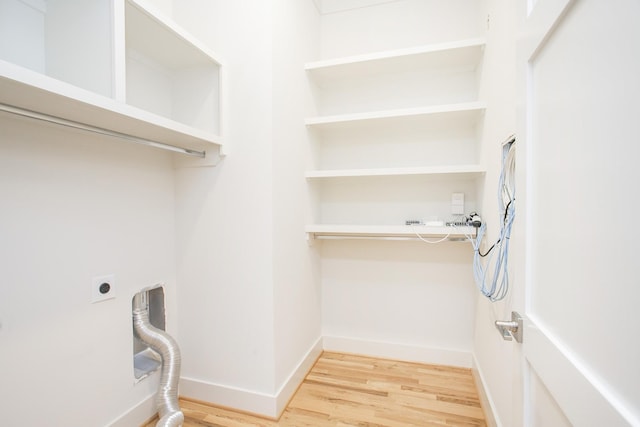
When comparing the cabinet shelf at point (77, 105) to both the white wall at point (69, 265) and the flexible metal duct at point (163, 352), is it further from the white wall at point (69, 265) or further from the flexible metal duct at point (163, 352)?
the flexible metal duct at point (163, 352)

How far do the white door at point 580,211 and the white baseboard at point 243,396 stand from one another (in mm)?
1349

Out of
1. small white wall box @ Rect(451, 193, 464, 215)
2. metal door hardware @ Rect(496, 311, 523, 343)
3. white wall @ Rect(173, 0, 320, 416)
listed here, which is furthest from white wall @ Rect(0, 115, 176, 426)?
small white wall box @ Rect(451, 193, 464, 215)

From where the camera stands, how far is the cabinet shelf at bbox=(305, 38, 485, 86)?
1828 mm

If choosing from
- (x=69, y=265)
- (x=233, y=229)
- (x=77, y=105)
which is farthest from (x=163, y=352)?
(x=77, y=105)

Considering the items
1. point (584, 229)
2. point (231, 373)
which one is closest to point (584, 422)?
point (584, 229)

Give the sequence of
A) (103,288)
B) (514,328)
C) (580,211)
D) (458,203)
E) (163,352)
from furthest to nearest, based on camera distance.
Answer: (458,203) → (163,352) → (103,288) → (514,328) → (580,211)

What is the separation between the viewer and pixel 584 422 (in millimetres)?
504

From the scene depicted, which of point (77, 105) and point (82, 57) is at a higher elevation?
point (82, 57)

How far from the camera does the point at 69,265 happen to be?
129 cm

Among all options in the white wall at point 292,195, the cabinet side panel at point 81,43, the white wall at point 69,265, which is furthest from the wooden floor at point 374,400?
the cabinet side panel at point 81,43

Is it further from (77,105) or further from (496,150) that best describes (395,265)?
(77,105)

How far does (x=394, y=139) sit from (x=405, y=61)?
54 centimetres

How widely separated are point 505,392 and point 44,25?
98.7 inches

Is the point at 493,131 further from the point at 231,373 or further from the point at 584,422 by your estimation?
the point at 231,373
